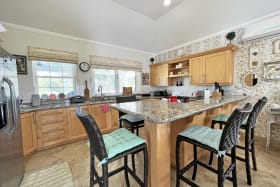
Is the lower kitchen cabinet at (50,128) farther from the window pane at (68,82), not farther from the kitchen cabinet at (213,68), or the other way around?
the kitchen cabinet at (213,68)

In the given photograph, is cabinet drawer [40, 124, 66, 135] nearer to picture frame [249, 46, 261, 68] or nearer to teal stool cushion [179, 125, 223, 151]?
teal stool cushion [179, 125, 223, 151]

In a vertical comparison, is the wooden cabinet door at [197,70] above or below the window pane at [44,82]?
above

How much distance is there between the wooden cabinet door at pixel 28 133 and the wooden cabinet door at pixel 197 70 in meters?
3.82

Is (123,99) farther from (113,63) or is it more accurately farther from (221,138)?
(113,63)

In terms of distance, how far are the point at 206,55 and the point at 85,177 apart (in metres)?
3.59

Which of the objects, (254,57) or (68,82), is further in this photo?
(68,82)

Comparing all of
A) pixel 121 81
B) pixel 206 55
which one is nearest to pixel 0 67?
pixel 121 81

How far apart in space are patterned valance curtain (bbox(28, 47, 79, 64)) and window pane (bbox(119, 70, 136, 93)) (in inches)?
58.7

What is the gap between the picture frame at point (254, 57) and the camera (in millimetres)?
2707

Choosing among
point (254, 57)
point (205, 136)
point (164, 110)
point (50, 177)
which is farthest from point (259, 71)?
point (50, 177)

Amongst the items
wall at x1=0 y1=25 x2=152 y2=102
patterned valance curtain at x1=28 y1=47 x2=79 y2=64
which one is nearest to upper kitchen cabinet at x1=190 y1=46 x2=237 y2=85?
wall at x1=0 y1=25 x2=152 y2=102

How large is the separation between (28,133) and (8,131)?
3.56 feet

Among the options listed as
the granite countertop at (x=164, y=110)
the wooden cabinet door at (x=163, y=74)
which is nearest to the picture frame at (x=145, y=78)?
the wooden cabinet door at (x=163, y=74)

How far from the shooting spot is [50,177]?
70.8 inches
